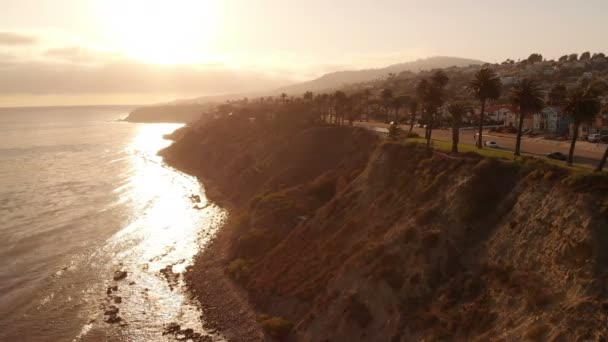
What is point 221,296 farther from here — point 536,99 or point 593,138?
point 593,138

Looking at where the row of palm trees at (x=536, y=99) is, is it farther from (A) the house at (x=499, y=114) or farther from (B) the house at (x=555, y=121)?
(A) the house at (x=499, y=114)

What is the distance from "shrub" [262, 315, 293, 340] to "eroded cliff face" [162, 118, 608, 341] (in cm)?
117

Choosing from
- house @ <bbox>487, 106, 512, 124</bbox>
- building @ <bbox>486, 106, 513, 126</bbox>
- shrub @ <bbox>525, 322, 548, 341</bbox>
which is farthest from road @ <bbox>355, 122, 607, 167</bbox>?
house @ <bbox>487, 106, 512, 124</bbox>

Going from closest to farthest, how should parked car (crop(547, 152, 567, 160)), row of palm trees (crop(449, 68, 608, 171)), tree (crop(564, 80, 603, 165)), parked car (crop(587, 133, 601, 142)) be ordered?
tree (crop(564, 80, 603, 165)) → row of palm trees (crop(449, 68, 608, 171)) → parked car (crop(547, 152, 567, 160)) → parked car (crop(587, 133, 601, 142))

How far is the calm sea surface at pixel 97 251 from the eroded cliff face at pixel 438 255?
10.7 meters

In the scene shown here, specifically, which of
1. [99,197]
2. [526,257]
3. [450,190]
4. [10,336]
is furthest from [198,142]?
[526,257]

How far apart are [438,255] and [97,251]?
52840 millimetres

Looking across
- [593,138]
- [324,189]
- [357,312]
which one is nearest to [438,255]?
[357,312]

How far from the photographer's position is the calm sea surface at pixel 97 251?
48.1 metres

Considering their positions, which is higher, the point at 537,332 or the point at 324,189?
the point at 537,332

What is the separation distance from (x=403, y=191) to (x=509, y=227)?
1477 centimetres

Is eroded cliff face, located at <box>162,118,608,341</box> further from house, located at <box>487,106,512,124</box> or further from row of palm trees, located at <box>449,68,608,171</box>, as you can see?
house, located at <box>487,106,512,124</box>

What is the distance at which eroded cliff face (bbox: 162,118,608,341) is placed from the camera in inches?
1164

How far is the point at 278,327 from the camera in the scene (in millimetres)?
42625
